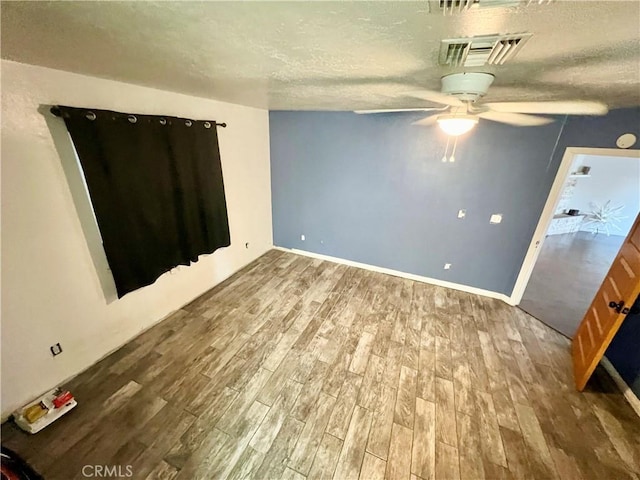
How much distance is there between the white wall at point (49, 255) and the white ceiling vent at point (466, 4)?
235cm

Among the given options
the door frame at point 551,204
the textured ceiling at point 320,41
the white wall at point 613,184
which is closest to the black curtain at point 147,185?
the textured ceiling at point 320,41

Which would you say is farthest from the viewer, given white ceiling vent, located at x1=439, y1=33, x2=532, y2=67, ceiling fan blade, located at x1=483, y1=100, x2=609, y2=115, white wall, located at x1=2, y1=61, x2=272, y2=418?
ceiling fan blade, located at x1=483, y1=100, x2=609, y2=115

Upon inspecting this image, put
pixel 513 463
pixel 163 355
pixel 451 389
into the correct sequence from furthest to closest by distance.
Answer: pixel 163 355
pixel 451 389
pixel 513 463

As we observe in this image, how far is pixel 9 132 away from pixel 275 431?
2.62 m

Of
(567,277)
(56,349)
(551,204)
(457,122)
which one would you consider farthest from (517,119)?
(56,349)

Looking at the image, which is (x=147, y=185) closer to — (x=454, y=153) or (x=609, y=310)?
(x=454, y=153)

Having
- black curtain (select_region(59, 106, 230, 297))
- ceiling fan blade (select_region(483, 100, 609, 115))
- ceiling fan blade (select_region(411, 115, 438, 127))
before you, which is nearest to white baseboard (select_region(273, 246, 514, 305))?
black curtain (select_region(59, 106, 230, 297))

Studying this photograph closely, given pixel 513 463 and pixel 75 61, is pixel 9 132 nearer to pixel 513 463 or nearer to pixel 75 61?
pixel 75 61

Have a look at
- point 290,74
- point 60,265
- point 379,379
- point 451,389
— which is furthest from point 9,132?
point 451,389

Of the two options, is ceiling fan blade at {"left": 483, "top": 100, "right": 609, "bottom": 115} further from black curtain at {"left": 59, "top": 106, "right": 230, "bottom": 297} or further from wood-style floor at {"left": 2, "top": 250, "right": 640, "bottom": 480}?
black curtain at {"left": 59, "top": 106, "right": 230, "bottom": 297}

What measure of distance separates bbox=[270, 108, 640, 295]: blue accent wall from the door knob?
1.15 meters

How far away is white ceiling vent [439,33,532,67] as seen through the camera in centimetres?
90

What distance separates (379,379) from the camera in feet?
7.52

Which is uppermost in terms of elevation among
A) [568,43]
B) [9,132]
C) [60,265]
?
[568,43]
